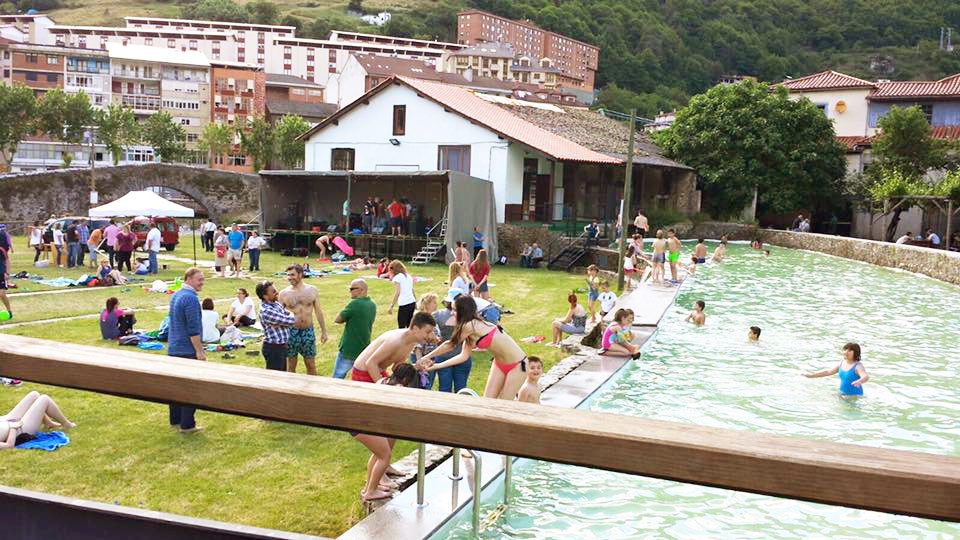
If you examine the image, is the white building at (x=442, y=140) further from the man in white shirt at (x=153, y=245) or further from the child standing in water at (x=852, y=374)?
the child standing in water at (x=852, y=374)

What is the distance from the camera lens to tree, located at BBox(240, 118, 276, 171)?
2908 inches

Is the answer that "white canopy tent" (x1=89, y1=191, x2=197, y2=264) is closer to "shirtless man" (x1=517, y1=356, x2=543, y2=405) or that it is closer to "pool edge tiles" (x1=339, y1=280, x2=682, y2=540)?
"shirtless man" (x1=517, y1=356, x2=543, y2=405)

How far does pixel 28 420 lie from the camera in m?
8.32

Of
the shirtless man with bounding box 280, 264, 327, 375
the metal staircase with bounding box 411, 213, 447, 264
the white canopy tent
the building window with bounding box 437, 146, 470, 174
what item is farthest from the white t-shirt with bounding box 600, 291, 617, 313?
the building window with bounding box 437, 146, 470, 174

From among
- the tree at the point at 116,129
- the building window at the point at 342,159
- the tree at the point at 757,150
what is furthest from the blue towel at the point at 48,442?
the tree at the point at 116,129

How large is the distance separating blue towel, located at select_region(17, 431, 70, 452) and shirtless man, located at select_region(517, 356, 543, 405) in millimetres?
4454

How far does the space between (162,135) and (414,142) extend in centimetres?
4778

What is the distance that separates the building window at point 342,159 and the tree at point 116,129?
38.7 m

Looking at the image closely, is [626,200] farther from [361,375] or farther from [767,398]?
[361,375]

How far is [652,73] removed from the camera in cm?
12775

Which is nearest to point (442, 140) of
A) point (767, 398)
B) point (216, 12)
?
point (767, 398)

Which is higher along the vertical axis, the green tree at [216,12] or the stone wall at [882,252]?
the green tree at [216,12]

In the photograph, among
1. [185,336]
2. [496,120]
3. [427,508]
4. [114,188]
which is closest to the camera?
[427,508]

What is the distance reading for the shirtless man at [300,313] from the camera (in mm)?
9930
